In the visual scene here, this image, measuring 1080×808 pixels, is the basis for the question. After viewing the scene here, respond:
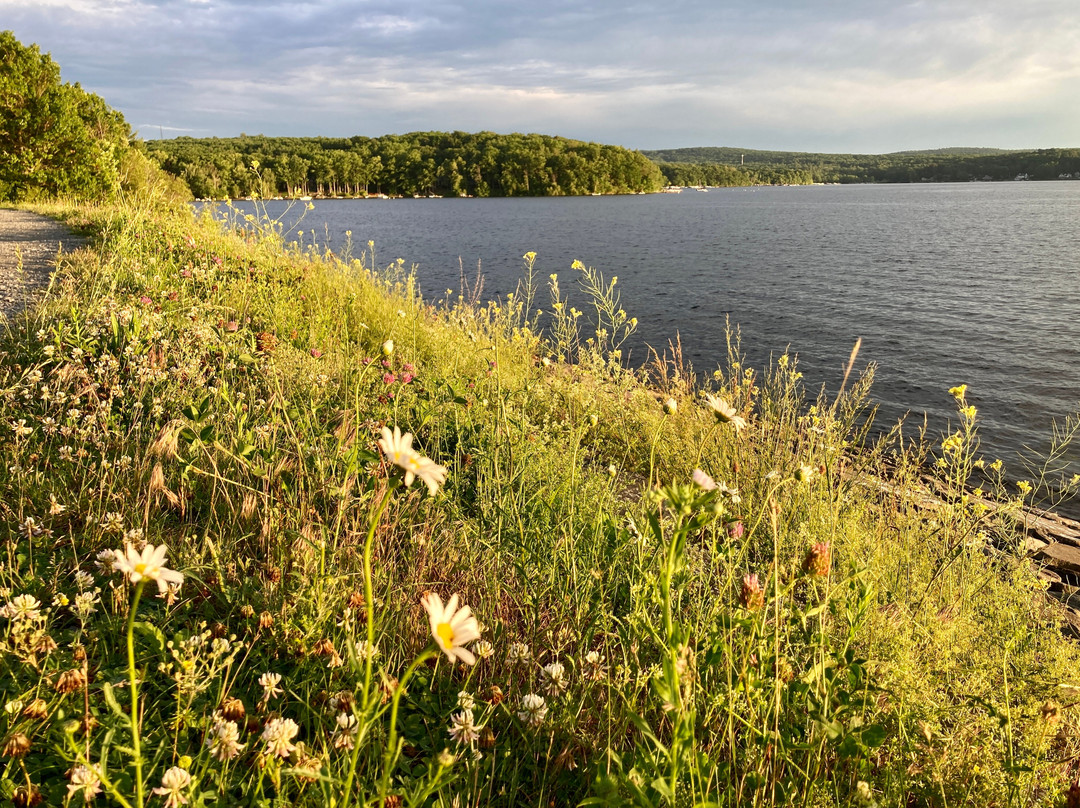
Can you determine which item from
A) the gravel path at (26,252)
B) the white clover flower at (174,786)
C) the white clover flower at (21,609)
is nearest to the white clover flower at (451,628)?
the white clover flower at (174,786)

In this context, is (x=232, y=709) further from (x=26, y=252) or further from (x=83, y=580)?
(x=26, y=252)

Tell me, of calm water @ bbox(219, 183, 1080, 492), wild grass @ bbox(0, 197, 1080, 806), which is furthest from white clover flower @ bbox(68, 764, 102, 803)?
calm water @ bbox(219, 183, 1080, 492)

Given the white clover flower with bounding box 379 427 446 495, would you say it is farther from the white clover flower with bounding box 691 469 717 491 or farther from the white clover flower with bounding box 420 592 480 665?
the white clover flower with bounding box 691 469 717 491

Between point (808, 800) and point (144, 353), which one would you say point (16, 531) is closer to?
point (144, 353)

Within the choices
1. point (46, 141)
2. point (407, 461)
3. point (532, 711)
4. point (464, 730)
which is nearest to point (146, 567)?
point (407, 461)

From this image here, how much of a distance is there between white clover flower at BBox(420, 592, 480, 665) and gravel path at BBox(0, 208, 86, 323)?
14.7ft

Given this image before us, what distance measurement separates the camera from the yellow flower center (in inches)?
31.0

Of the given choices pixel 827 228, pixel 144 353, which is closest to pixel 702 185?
pixel 827 228

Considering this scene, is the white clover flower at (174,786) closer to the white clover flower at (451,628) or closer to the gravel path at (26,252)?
the white clover flower at (451,628)

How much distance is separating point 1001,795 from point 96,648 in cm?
229

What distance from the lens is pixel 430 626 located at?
39.6 inches

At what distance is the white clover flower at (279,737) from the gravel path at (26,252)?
4012 millimetres

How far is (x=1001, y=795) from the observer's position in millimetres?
1452

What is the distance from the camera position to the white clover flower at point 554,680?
1590 millimetres
